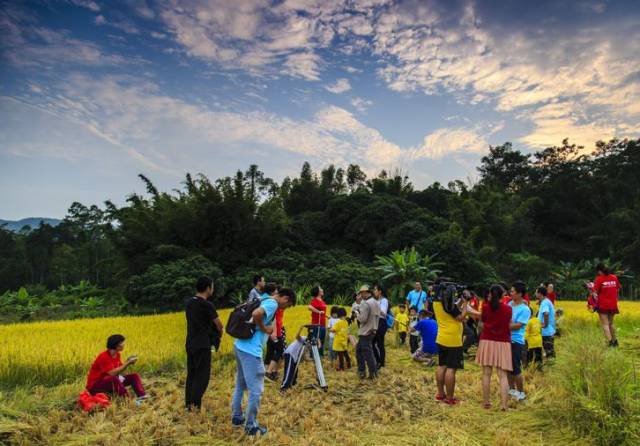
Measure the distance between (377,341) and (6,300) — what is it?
26.8 meters

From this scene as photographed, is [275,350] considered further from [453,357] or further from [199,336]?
[453,357]

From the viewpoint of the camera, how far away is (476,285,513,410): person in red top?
541 centimetres

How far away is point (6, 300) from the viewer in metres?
25.3

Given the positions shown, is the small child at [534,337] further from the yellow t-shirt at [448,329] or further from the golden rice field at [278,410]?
the yellow t-shirt at [448,329]

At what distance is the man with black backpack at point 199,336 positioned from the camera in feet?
16.7

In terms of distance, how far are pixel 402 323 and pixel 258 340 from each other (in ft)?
19.3

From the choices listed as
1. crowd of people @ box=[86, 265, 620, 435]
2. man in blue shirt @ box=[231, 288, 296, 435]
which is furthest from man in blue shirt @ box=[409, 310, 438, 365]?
man in blue shirt @ box=[231, 288, 296, 435]

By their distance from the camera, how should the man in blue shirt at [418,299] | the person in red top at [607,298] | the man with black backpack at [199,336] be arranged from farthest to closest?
the man in blue shirt at [418,299] → the person in red top at [607,298] → the man with black backpack at [199,336]

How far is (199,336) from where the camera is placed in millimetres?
5137

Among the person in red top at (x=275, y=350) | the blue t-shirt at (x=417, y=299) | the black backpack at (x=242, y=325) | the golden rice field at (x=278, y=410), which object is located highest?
the black backpack at (x=242, y=325)

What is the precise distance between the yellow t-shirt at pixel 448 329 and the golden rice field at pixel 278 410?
0.88 metres

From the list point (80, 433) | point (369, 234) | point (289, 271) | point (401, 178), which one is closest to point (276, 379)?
point (80, 433)

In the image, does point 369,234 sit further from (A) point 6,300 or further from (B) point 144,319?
(A) point 6,300

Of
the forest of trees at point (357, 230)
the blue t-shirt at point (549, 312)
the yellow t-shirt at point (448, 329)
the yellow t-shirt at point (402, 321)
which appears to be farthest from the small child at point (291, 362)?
the forest of trees at point (357, 230)
